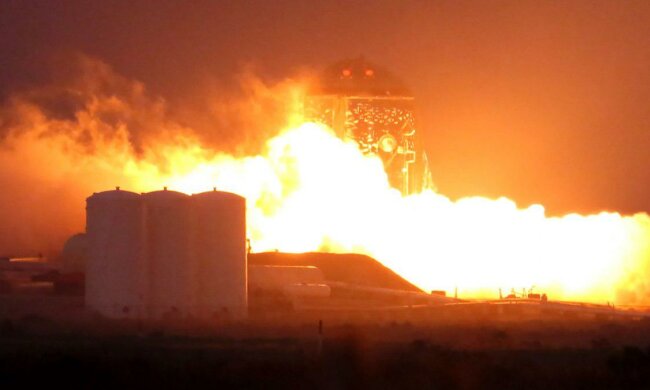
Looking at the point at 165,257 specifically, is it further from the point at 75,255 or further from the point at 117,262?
the point at 75,255

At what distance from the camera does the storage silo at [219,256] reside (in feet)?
220

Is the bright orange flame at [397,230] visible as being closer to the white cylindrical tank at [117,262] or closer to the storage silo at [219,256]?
the storage silo at [219,256]

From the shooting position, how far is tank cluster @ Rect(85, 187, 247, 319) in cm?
6606

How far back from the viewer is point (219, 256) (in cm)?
6750

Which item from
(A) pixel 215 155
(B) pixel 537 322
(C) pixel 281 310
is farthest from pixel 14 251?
(B) pixel 537 322

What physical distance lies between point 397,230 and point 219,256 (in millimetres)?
25491

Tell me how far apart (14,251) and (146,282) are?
3002 cm

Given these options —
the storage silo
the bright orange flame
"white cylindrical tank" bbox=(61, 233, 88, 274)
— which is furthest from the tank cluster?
the bright orange flame

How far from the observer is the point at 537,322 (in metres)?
67.6

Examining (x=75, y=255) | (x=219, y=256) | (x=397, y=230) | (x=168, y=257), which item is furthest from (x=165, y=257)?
(x=397, y=230)

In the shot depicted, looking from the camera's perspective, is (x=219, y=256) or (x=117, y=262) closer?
(x=117, y=262)

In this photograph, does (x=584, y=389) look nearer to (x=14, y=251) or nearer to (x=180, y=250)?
(x=180, y=250)

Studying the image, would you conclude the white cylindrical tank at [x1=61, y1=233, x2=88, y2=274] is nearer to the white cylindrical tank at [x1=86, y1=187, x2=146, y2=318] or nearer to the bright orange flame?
the bright orange flame

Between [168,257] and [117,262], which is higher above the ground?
[168,257]
